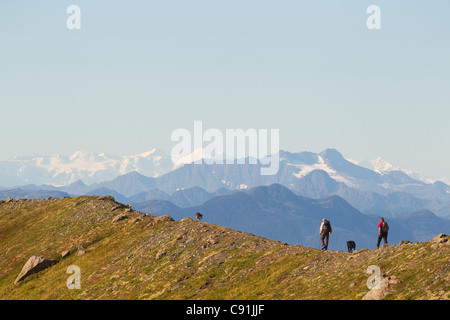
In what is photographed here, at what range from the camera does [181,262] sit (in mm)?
65812

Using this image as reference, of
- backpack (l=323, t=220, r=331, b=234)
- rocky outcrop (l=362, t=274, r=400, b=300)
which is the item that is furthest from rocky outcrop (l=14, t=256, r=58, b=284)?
rocky outcrop (l=362, t=274, r=400, b=300)

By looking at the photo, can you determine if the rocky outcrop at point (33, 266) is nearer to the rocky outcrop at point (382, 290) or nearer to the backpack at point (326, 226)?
the backpack at point (326, 226)

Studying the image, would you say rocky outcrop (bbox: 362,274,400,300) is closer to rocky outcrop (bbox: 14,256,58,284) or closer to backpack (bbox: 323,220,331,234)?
backpack (bbox: 323,220,331,234)

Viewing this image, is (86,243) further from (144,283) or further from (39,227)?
(144,283)

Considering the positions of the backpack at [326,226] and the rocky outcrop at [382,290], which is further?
the backpack at [326,226]

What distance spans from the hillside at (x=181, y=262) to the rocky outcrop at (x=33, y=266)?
0.93 meters

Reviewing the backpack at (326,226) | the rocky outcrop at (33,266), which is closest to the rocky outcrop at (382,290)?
the backpack at (326,226)

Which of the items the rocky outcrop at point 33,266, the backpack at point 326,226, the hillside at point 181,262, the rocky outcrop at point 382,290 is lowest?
the rocky outcrop at point 33,266

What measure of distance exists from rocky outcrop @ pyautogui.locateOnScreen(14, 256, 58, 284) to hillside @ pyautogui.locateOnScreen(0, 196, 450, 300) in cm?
93

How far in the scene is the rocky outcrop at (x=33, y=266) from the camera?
249 feet

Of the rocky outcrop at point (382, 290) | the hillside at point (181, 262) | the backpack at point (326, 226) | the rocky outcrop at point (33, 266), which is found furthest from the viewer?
the rocky outcrop at point (33, 266)

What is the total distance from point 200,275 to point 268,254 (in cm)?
716

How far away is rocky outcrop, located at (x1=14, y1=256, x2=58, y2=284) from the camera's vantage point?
249ft
